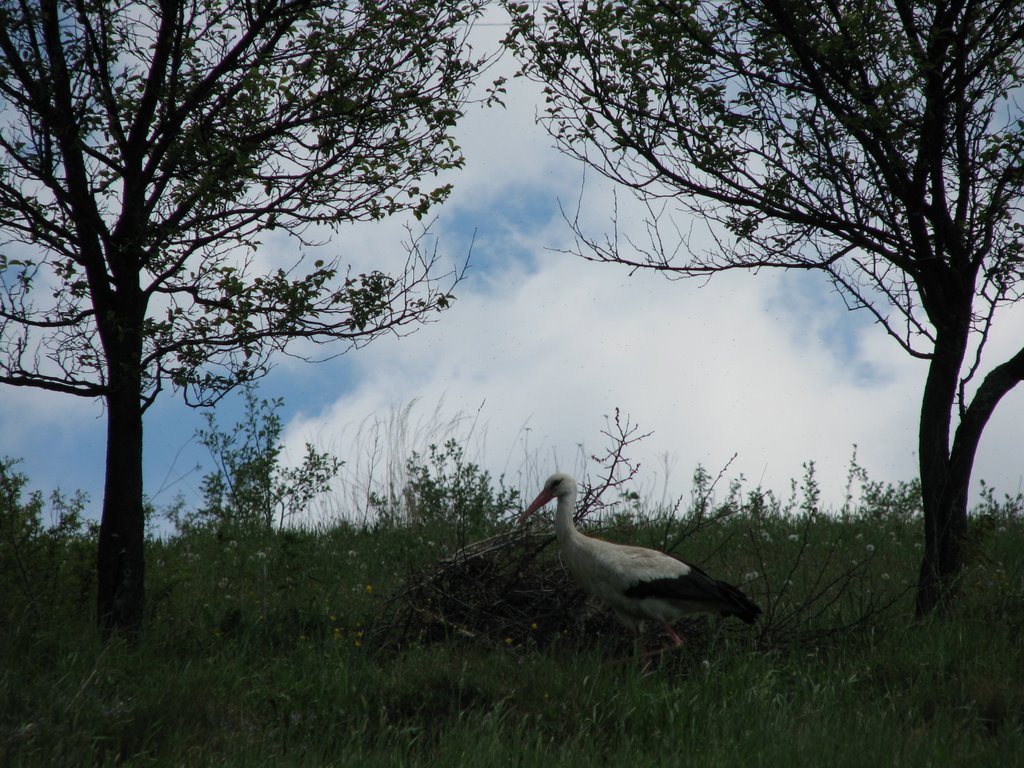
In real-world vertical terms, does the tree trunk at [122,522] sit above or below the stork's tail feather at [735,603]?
above

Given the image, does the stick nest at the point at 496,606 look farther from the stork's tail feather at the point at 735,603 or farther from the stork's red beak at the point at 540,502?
the stork's tail feather at the point at 735,603

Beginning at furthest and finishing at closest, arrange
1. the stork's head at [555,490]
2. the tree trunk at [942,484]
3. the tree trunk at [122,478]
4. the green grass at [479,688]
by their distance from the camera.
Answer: the tree trunk at [942,484] < the stork's head at [555,490] < the tree trunk at [122,478] < the green grass at [479,688]

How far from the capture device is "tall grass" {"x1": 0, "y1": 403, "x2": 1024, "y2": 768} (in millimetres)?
5402

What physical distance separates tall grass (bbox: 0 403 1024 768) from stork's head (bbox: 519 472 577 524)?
967 mm

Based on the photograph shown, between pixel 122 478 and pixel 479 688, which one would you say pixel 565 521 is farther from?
pixel 122 478

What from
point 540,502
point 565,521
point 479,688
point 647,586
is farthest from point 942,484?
point 479,688

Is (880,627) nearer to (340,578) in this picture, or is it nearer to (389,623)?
(389,623)

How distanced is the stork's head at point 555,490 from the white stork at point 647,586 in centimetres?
49

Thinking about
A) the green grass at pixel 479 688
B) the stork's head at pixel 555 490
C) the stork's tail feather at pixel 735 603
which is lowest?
the green grass at pixel 479 688

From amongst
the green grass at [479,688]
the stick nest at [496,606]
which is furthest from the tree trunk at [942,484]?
the stick nest at [496,606]

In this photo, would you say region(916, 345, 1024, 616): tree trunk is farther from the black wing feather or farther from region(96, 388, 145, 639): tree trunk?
region(96, 388, 145, 639): tree trunk

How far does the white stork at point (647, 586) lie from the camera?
7133 mm

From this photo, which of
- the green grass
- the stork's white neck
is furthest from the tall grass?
the stork's white neck

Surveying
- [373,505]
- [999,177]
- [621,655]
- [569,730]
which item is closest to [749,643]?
[621,655]
